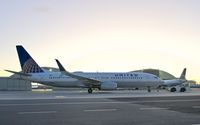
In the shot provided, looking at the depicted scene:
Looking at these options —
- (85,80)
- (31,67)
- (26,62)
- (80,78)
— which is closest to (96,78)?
(85,80)

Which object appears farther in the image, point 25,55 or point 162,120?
point 25,55

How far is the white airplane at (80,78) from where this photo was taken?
160 ft

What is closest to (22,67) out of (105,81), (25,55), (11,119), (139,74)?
(25,55)

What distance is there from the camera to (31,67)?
171 feet

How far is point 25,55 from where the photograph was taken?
2067 inches

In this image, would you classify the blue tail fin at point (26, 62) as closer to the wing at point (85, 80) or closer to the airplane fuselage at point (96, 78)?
the airplane fuselage at point (96, 78)

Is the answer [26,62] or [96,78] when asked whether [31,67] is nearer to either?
[26,62]

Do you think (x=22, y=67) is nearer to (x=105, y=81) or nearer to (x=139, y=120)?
(x=105, y=81)

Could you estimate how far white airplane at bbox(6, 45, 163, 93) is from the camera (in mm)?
48812

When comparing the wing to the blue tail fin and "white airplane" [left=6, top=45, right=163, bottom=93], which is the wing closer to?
"white airplane" [left=6, top=45, right=163, bottom=93]

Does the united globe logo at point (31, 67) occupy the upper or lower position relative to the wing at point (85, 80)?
upper

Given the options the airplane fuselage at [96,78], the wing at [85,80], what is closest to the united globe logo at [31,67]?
the airplane fuselage at [96,78]

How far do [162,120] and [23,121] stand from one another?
520cm

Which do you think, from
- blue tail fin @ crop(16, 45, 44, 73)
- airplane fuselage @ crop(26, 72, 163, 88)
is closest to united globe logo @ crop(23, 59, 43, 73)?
blue tail fin @ crop(16, 45, 44, 73)
